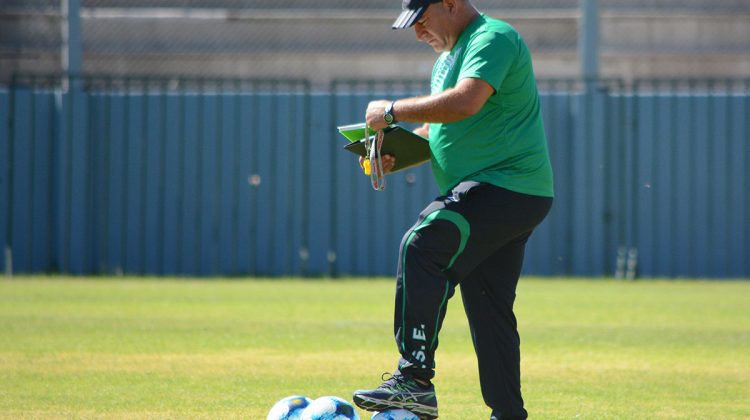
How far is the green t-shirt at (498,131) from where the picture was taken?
546 cm

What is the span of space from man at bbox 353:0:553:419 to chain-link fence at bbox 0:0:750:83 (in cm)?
1340

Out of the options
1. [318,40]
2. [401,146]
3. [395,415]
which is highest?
[318,40]

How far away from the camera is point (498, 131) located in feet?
18.1

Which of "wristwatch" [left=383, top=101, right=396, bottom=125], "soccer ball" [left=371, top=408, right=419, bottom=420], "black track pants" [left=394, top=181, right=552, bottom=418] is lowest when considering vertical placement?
"soccer ball" [left=371, top=408, right=419, bottom=420]

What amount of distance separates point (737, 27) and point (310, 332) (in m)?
11.3

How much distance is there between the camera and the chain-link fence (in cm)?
1892

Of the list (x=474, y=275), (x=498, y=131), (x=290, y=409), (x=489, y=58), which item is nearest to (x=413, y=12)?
(x=489, y=58)

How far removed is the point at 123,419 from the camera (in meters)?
6.20

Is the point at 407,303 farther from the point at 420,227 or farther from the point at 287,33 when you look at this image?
the point at 287,33

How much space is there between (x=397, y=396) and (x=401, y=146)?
114cm

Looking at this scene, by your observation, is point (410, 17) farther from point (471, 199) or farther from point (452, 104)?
point (471, 199)

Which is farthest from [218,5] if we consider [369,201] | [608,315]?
[608,315]

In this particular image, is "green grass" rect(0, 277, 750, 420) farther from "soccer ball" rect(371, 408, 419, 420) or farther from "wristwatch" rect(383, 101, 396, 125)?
"wristwatch" rect(383, 101, 396, 125)

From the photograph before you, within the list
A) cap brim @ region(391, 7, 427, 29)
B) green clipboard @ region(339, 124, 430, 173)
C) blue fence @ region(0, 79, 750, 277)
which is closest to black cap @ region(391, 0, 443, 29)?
cap brim @ region(391, 7, 427, 29)
